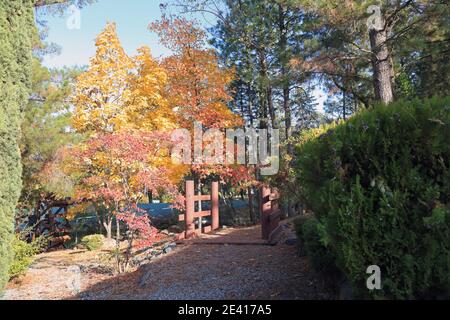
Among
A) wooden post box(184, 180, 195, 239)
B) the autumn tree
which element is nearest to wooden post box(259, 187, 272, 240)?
wooden post box(184, 180, 195, 239)

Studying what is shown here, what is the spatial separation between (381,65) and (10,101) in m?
6.85

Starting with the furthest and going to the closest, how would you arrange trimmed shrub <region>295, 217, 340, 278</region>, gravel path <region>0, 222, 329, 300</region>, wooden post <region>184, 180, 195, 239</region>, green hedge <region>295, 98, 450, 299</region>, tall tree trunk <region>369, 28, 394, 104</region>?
1. wooden post <region>184, 180, 195, 239</region>
2. tall tree trunk <region>369, 28, 394, 104</region>
3. gravel path <region>0, 222, 329, 300</region>
4. trimmed shrub <region>295, 217, 340, 278</region>
5. green hedge <region>295, 98, 450, 299</region>

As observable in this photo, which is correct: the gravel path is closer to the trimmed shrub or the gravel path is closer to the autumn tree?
the trimmed shrub

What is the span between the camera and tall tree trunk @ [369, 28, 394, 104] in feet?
23.2

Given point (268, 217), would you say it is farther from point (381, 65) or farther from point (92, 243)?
point (92, 243)

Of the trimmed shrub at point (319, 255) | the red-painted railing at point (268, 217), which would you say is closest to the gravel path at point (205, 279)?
the trimmed shrub at point (319, 255)

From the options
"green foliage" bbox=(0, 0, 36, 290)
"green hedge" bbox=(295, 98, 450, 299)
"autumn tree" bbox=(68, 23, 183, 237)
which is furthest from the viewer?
"autumn tree" bbox=(68, 23, 183, 237)

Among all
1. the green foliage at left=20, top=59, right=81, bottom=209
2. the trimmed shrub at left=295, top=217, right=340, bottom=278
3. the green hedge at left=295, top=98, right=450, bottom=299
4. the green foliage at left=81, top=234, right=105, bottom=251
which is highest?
the green foliage at left=20, top=59, right=81, bottom=209

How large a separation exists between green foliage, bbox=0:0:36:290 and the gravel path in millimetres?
1269

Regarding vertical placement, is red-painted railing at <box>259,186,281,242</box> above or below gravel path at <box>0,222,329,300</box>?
above

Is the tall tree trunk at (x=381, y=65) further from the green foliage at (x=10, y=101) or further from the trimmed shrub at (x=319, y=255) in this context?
the green foliage at (x=10, y=101)

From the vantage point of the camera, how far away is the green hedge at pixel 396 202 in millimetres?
2352
